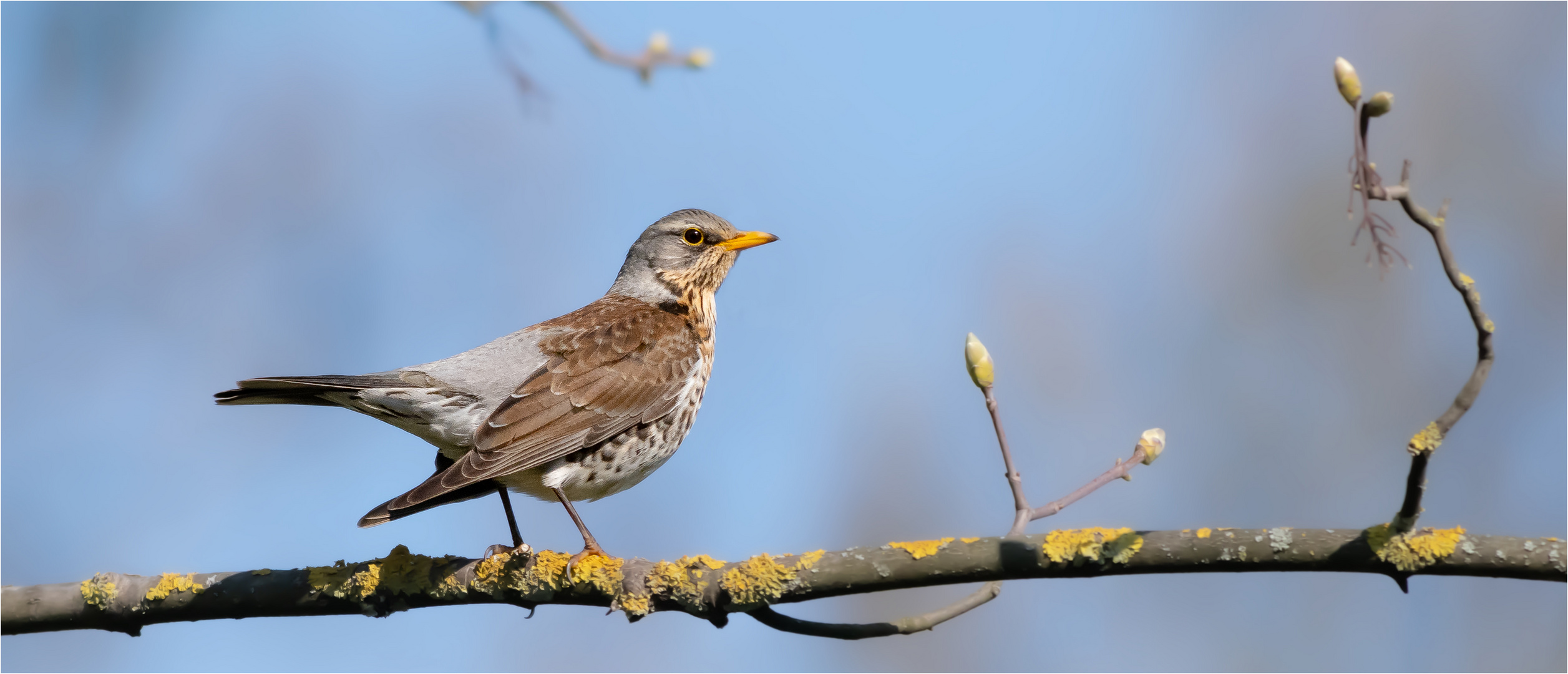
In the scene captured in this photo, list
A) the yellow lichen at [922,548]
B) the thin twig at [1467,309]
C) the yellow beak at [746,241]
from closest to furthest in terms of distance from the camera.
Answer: the thin twig at [1467,309] → the yellow lichen at [922,548] → the yellow beak at [746,241]

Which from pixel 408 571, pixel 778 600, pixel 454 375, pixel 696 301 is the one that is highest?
pixel 696 301

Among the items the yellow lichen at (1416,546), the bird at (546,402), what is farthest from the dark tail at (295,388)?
the yellow lichen at (1416,546)

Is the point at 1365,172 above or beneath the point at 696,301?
beneath

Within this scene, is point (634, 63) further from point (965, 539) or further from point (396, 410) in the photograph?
point (965, 539)

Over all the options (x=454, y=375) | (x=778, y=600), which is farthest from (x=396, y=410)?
(x=778, y=600)

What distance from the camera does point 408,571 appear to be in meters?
3.89

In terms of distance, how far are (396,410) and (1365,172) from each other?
3620mm

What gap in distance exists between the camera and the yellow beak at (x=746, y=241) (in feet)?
19.7

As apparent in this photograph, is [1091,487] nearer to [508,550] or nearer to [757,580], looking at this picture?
[757,580]

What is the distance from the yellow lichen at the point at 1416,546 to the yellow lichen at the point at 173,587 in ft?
11.7

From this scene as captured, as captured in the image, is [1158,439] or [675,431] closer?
[1158,439]

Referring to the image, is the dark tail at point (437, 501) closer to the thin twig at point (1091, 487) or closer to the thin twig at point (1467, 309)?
the thin twig at point (1091, 487)

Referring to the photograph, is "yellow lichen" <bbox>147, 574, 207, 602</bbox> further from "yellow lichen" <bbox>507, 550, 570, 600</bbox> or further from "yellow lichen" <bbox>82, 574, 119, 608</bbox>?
"yellow lichen" <bbox>507, 550, 570, 600</bbox>

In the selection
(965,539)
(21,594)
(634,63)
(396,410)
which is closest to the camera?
(965,539)
